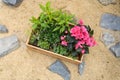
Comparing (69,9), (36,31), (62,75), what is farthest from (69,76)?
(69,9)

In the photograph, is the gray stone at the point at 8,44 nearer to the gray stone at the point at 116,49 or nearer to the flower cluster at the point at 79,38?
the flower cluster at the point at 79,38

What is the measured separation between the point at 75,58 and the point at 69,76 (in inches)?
11.0

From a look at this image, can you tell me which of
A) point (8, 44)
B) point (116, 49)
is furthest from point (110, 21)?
point (8, 44)

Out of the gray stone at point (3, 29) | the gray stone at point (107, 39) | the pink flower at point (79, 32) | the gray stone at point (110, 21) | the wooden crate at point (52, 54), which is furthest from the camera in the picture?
the gray stone at point (110, 21)

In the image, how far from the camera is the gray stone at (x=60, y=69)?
3.98 metres

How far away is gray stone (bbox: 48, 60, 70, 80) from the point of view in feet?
13.1

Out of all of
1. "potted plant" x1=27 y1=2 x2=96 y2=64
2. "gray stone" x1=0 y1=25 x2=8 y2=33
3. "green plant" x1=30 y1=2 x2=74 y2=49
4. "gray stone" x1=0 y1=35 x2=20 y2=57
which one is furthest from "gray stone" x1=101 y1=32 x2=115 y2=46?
"gray stone" x1=0 y1=25 x2=8 y2=33

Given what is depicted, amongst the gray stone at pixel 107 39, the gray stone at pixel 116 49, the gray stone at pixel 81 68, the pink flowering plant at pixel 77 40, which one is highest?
the pink flowering plant at pixel 77 40

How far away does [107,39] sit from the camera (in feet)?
14.2

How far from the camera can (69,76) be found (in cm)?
400

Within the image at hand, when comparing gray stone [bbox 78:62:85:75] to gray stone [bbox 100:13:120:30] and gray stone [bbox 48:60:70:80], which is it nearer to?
gray stone [bbox 48:60:70:80]

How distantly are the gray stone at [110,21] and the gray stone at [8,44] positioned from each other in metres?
1.43

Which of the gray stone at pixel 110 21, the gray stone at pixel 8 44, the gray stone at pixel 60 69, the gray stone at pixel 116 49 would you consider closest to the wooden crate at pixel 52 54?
the gray stone at pixel 60 69

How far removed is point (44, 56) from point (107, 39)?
3.44 ft
